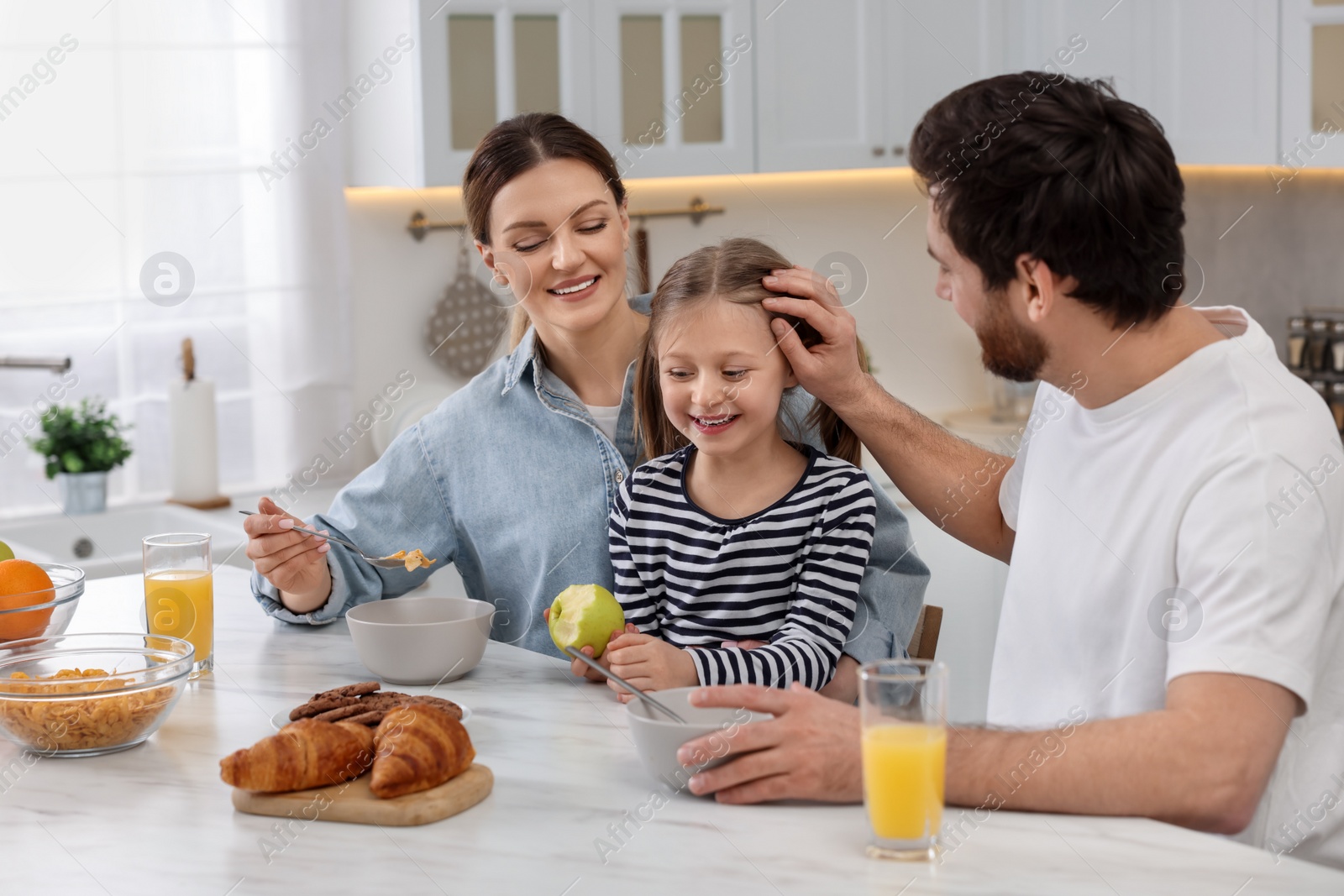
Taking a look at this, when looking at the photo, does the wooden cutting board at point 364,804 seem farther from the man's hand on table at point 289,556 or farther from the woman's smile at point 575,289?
the woman's smile at point 575,289

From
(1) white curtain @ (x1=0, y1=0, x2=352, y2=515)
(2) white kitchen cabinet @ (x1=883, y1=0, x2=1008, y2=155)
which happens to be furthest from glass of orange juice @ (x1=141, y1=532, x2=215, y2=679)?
(2) white kitchen cabinet @ (x1=883, y1=0, x2=1008, y2=155)

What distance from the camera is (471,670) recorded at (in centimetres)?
149

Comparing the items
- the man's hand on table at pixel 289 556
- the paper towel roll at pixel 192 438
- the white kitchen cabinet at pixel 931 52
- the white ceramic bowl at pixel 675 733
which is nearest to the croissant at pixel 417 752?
the white ceramic bowl at pixel 675 733

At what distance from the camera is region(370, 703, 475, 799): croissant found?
3.53ft

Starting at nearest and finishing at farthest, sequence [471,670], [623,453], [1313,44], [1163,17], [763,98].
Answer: [471,670] < [623,453] < [1313,44] < [1163,17] < [763,98]

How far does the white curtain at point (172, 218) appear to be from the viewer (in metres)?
2.99

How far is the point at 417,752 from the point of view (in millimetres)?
1081

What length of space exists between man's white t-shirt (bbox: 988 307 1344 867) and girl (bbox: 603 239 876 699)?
21cm

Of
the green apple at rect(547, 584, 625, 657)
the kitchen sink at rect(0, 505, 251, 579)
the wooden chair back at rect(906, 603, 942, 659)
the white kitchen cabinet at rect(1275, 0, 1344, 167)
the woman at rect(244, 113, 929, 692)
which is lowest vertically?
the kitchen sink at rect(0, 505, 251, 579)

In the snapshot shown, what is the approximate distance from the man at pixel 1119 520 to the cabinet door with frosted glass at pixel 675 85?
174cm

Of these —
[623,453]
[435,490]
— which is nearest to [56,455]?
[435,490]

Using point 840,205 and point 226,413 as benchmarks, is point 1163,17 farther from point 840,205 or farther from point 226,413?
point 226,413

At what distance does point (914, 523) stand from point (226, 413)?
1.73 meters

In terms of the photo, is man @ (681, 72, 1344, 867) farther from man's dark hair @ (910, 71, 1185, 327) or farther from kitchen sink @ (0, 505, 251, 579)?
kitchen sink @ (0, 505, 251, 579)
